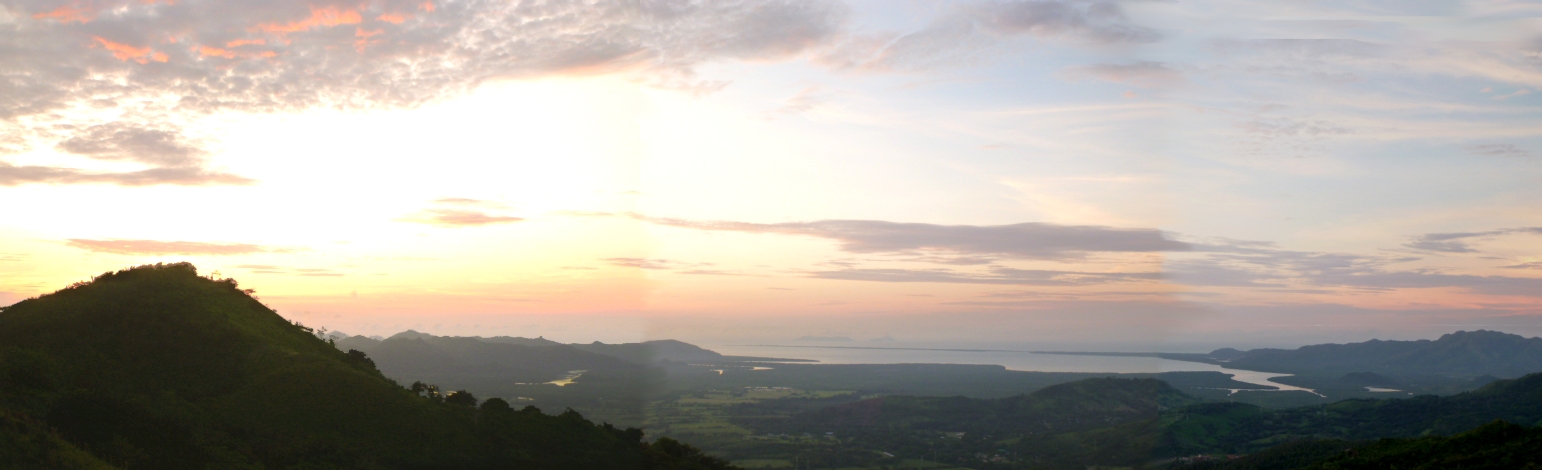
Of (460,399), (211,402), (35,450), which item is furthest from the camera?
(460,399)

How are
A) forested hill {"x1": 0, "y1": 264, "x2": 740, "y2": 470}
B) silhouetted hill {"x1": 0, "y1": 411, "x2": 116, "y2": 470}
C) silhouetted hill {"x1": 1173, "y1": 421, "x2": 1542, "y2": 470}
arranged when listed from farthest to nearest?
silhouetted hill {"x1": 1173, "y1": 421, "x2": 1542, "y2": 470}
forested hill {"x1": 0, "y1": 264, "x2": 740, "y2": 470}
silhouetted hill {"x1": 0, "y1": 411, "x2": 116, "y2": 470}

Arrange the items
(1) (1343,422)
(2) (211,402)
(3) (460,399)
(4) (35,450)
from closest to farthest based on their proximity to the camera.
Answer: (4) (35,450) → (2) (211,402) → (3) (460,399) → (1) (1343,422)

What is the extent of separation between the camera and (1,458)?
30.9m

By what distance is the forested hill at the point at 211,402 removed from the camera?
129 ft

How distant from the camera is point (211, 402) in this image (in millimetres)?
45938

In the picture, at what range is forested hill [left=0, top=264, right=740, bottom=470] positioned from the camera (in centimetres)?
3931

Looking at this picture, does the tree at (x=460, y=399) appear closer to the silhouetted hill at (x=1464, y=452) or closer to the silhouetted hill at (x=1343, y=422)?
the silhouetted hill at (x=1464, y=452)

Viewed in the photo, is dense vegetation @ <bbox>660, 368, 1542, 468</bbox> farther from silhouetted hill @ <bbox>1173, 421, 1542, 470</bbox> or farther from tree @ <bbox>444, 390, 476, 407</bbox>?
tree @ <bbox>444, 390, 476, 407</bbox>

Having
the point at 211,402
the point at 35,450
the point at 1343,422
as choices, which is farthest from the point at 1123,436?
the point at 35,450

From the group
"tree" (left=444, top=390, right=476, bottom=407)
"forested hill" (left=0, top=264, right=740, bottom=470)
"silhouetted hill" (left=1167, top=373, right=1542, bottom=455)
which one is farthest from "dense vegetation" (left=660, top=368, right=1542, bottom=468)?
"forested hill" (left=0, top=264, right=740, bottom=470)

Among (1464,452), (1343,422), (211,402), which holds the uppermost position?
(211,402)

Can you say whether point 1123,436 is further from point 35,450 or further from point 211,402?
point 35,450

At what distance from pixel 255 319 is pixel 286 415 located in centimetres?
1726

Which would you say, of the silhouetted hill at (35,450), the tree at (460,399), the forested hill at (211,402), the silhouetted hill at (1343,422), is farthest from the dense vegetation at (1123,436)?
the silhouetted hill at (35,450)
